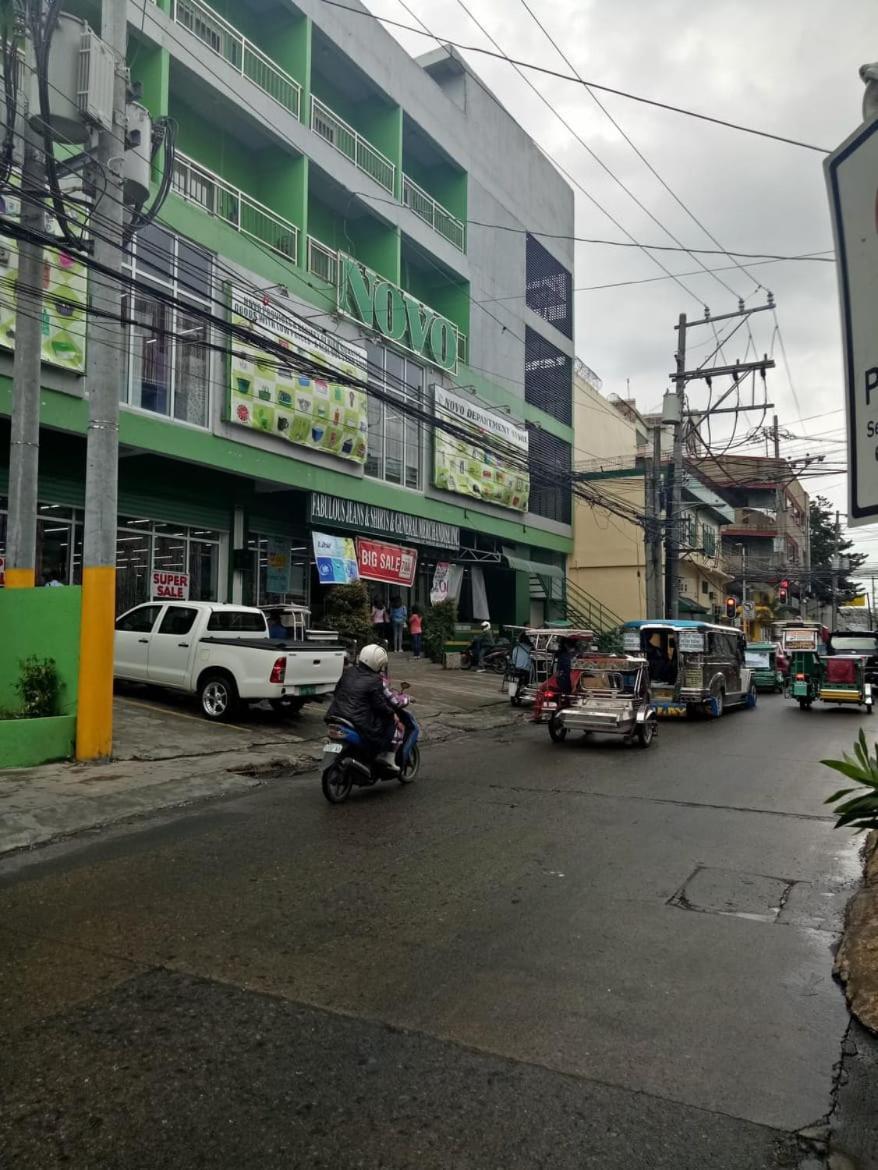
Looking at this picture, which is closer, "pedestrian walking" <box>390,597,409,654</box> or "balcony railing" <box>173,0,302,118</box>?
"balcony railing" <box>173,0,302,118</box>

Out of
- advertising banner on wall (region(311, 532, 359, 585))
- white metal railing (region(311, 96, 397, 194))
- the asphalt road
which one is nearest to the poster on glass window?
advertising banner on wall (region(311, 532, 359, 585))

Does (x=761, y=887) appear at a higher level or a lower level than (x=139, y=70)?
lower

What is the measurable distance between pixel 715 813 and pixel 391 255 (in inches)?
810

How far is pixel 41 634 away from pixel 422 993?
812 cm

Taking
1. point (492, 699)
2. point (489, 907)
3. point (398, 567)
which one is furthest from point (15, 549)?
point (398, 567)

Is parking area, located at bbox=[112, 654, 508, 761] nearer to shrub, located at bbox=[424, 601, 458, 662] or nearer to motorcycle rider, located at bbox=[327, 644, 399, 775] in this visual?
motorcycle rider, located at bbox=[327, 644, 399, 775]

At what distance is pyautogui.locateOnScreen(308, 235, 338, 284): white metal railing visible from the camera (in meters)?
21.4

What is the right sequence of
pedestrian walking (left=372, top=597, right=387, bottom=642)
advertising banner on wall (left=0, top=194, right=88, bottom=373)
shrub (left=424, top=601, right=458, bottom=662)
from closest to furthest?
1. advertising banner on wall (left=0, top=194, right=88, bottom=373)
2. pedestrian walking (left=372, top=597, right=387, bottom=642)
3. shrub (left=424, top=601, right=458, bottom=662)

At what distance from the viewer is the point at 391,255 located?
2452 cm

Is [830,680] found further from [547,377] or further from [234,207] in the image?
[547,377]

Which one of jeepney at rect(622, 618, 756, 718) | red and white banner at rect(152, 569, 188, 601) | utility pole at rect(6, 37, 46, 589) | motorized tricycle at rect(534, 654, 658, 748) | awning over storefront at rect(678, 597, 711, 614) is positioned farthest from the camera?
awning over storefront at rect(678, 597, 711, 614)

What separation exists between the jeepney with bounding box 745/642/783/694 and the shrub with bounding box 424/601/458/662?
10202 mm

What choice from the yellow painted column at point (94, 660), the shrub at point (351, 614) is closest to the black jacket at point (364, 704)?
the yellow painted column at point (94, 660)

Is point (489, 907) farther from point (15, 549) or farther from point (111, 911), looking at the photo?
point (15, 549)
